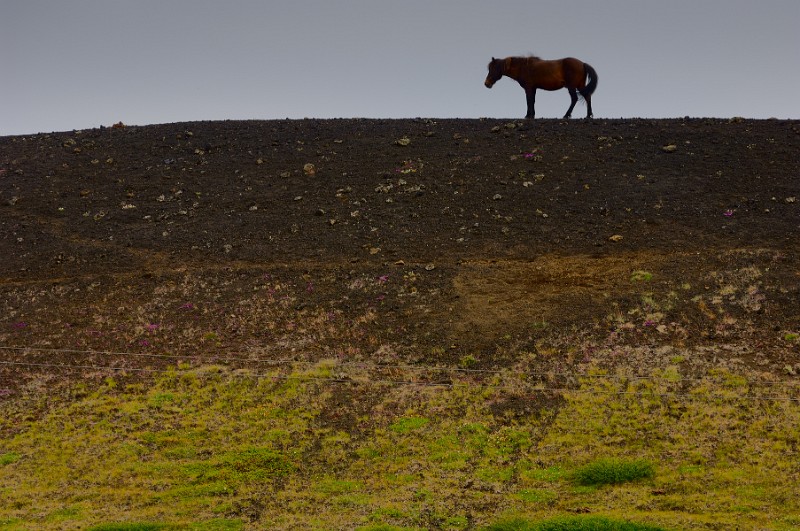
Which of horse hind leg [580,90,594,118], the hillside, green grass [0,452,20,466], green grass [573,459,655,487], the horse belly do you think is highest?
the horse belly

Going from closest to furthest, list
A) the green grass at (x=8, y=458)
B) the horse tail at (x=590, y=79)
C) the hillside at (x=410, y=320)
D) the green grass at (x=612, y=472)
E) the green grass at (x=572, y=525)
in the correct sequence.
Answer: the green grass at (x=572, y=525), the green grass at (x=612, y=472), the hillside at (x=410, y=320), the green grass at (x=8, y=458), the horse tail at (x=590, y=79)

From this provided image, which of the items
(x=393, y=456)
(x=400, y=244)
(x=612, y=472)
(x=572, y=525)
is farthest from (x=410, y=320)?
(x=572, y=525)

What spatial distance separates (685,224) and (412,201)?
31.8ft

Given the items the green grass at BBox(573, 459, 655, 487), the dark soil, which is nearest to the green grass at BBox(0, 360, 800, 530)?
the green grass at BBox(573, 459, 655, 487)

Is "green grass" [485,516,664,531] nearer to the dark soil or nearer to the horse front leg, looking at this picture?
the dark soil

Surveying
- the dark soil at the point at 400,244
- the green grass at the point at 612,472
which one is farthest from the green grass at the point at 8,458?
the green grass at the point at 612,472

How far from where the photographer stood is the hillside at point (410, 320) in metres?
16.7

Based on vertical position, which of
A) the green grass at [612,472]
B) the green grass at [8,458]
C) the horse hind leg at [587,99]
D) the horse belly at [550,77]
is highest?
the horse belly at [550,77]

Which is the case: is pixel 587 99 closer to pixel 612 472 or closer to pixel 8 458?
pixel 612 472

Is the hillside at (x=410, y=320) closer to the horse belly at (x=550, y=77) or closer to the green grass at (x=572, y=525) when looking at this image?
the green grass at (x=572, y=525)

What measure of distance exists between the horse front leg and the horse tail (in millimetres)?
2463

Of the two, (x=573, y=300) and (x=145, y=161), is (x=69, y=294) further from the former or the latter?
(x=573, y=300)

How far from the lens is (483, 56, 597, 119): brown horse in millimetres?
36312

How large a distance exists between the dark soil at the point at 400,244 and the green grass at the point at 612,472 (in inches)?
177
